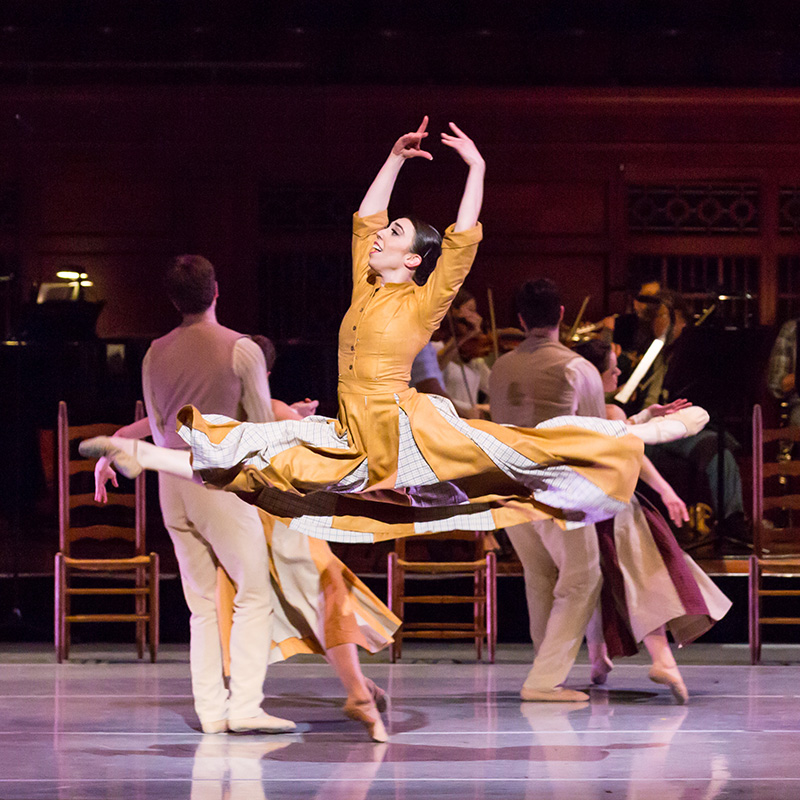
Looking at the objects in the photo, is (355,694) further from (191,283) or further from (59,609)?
(59,609)

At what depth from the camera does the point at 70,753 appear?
4.22m

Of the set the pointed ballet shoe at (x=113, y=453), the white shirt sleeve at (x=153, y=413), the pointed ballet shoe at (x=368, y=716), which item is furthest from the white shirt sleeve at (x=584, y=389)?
the pointed ballet shoe at (x=113, y=453)

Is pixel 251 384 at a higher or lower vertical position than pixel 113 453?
higher

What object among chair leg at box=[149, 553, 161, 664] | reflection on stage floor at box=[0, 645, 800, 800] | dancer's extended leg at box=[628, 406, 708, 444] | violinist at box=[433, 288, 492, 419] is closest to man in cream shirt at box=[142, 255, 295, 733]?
reflection on stage floor at box=[0, 645, 800, 800]

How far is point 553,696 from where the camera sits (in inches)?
199

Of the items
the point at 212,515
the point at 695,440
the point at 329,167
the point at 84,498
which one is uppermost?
the point at 329,167

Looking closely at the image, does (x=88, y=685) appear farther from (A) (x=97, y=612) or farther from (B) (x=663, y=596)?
(B) (x=663, y=596)

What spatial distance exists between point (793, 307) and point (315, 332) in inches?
119

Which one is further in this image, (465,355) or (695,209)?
(695,209)

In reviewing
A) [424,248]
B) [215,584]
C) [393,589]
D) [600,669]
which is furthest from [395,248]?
[393,589]

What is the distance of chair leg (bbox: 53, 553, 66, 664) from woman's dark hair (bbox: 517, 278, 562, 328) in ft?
8.26

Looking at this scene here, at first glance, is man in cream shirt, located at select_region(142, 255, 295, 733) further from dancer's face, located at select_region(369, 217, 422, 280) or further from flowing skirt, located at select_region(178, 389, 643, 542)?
dancer's face, located at select_region(369, 217, 422, 280)

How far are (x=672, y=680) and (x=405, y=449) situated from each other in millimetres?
1869

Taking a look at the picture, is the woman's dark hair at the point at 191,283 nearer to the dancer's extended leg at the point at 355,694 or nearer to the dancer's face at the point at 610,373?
the dancer's extended leg at the point at 355,694
